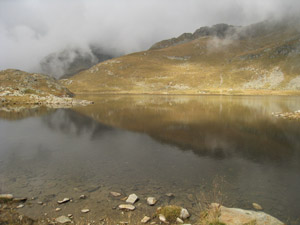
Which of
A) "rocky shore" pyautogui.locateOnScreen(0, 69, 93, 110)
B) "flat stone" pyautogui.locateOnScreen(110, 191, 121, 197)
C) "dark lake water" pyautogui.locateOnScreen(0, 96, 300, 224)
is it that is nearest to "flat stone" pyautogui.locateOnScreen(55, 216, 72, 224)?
"dark lake water" pyautogui.locateOnScreen(0, 96, 300, 224)

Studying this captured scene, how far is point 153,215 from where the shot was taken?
29.3ft

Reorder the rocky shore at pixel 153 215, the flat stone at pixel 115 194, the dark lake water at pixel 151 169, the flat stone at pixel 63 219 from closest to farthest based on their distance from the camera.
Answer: the rocky shore at pixel 153 215, the flat stone at pixel 63 219, the dark lake water at pixel 151 169, the flat stone at pixel 115 194

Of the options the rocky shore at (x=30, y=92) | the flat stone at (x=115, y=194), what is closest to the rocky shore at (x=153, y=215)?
the flat stone at (x=115, y=194)

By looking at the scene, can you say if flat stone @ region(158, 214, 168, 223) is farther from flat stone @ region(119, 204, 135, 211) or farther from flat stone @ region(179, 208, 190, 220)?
flat stone @ region(119, 204, 135, 211)

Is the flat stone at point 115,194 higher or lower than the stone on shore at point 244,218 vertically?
lower

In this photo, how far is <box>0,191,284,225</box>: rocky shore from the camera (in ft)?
25.5

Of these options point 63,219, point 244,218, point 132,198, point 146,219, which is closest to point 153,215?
point 146,219

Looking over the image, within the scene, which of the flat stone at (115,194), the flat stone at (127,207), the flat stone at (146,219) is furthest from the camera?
the flat stone at (115,194)

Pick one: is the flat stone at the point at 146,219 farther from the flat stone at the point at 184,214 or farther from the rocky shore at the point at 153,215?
the flat stone at the point at 184,214

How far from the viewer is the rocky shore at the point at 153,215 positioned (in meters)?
7.77

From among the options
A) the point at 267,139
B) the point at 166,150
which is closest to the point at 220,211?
the point at 166,150

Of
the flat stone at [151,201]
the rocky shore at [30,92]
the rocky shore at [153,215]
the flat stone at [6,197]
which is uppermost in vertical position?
the rocky shore at [30,92]

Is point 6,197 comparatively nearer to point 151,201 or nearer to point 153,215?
point 151,201

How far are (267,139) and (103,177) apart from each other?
18935mm
